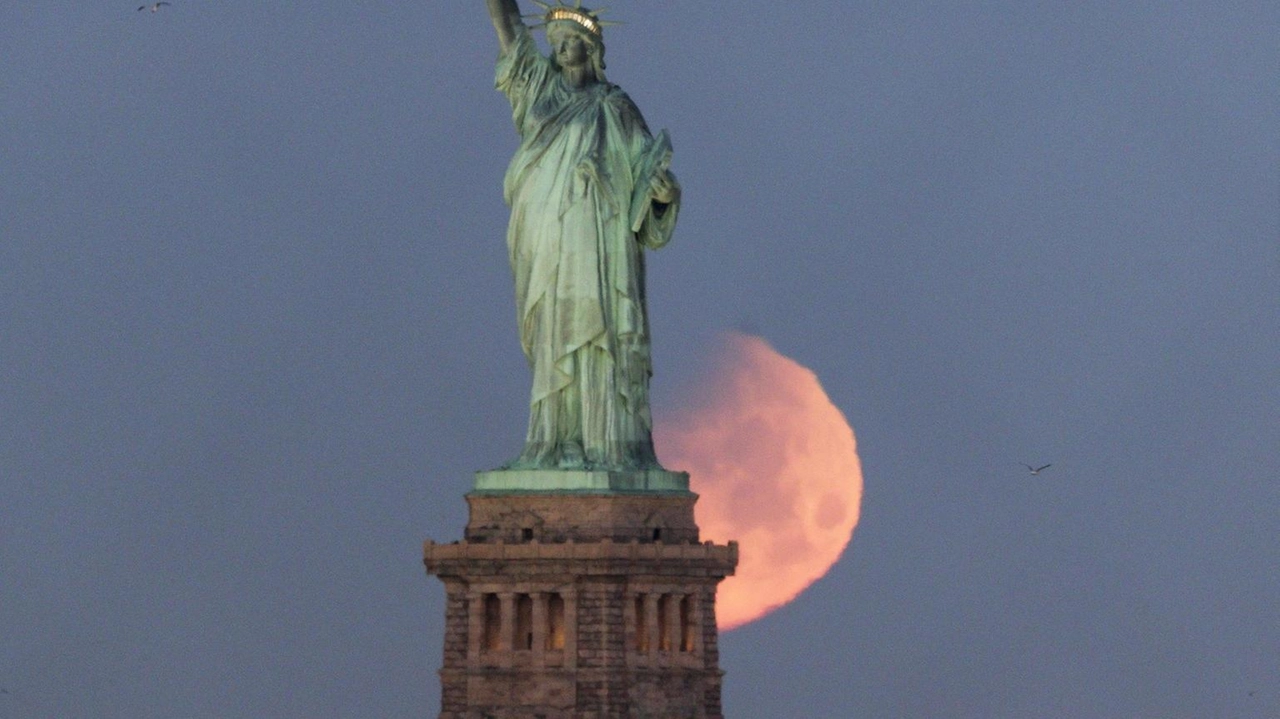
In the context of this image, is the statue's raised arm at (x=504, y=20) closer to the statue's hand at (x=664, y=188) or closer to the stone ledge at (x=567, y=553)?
the statue's hand at (x=664, y=188)

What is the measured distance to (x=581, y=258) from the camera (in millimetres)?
79000

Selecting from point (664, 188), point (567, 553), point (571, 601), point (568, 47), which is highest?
point (568, 47)

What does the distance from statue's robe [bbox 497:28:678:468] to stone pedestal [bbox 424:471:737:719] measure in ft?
2.38

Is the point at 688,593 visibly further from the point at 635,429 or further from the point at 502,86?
the point at 502,86

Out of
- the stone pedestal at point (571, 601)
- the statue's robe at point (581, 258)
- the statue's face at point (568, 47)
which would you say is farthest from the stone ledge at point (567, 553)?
the statue's face at point (568, 47)

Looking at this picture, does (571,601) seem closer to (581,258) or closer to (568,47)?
(581,258)

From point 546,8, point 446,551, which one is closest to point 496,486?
point 446,551

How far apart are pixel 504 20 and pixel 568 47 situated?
1054mm

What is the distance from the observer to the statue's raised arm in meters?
80.0

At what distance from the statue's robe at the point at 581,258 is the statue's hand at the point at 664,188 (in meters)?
0.12

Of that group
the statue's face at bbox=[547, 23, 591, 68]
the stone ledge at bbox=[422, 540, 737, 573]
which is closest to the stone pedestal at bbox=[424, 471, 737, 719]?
the stone ledge at bbox=[422, 540, 737, 573]

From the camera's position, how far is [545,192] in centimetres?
7925

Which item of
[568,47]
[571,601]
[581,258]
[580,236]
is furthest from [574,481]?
[568,47]

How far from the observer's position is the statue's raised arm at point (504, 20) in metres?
80.0
